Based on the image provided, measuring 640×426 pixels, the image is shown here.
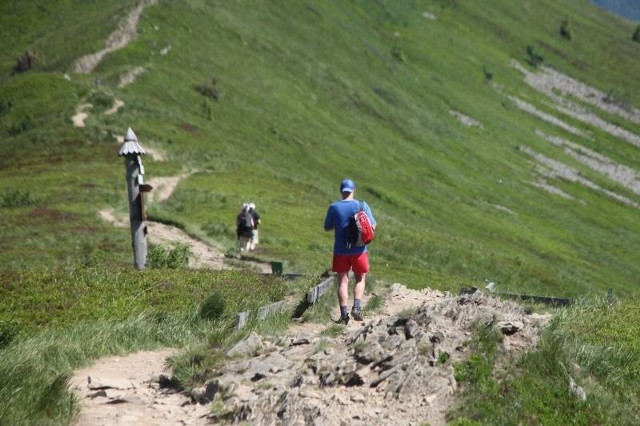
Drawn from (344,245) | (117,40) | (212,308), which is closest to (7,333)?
(212,308)

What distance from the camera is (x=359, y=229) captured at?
14867mm

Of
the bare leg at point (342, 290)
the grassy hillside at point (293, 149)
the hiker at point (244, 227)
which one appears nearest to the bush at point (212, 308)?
the bare leg at point (342, 290)

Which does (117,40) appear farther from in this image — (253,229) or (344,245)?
(344,245)

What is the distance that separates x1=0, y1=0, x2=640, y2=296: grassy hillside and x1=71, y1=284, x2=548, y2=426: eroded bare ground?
1482cm

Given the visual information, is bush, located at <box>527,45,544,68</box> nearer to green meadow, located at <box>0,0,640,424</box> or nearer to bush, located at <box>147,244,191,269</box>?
green meadow, located at <box>0,0,640,424</box>

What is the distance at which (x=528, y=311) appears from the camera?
14.6 meters

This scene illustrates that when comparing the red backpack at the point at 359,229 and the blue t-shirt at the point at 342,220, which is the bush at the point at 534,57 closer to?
the blue t-shirt at the point at 342,220

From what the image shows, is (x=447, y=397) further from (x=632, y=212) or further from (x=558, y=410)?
(x=632, y=212)

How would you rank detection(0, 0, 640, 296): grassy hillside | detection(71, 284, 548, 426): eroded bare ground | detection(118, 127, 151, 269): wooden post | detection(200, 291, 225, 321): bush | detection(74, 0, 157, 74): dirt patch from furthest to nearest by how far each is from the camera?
detection(74, 0, 157, 74): dirt patch
detection(0, 0, 640, 296): grassy hillside
detection(118, 127, 151, 269): wooden post
detection(200, 291, 225, 321): bush
detection(71, 284, 548, 426): eroded bare ground

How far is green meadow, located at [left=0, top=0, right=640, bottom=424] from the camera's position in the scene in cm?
1252

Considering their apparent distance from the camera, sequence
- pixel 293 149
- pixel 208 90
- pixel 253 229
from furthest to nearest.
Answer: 1. pixel 208 90
2. pixel 293 149
3. pixel 253 229

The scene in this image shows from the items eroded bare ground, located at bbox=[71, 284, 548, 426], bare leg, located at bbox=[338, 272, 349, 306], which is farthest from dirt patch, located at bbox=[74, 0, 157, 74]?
eroded bare ground, located at bbox=[71, 284, 548, 426]

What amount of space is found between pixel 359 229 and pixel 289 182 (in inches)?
1580

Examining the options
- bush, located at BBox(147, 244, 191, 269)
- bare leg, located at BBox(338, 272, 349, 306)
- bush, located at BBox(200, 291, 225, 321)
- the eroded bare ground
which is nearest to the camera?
the eroded bare ground
